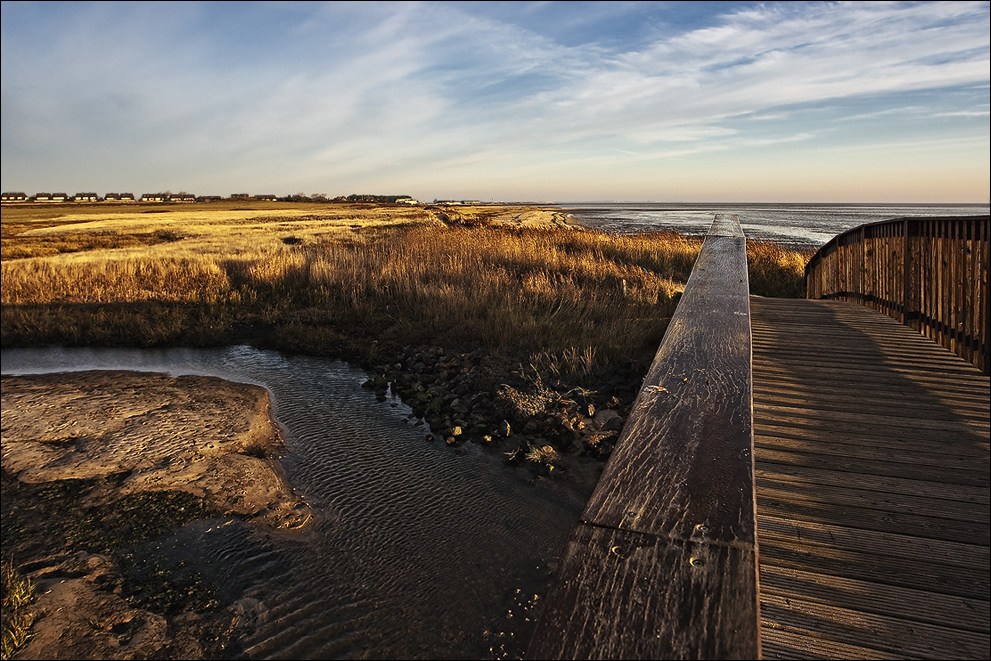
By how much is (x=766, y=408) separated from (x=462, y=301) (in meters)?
6.15

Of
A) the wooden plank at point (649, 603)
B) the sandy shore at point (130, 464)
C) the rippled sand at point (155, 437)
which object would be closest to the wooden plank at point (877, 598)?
the wooden plank at point (649, 603)

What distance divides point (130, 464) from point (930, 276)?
24.4 ft

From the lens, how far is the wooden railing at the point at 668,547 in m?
0.87

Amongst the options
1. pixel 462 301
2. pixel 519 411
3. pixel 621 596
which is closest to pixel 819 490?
pixel 621 596

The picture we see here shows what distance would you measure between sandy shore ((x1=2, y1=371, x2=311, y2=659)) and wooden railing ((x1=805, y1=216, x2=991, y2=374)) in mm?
5261

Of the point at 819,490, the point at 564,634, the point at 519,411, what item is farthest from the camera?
the point at 519,411

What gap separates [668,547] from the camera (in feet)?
3.47

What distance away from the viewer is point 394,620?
3.01m

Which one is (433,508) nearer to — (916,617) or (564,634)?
(916,617)

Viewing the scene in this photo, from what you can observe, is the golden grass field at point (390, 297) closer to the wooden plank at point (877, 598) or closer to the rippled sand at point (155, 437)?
the rippled sand at point (155, 437)

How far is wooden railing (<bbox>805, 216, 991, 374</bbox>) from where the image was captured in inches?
157

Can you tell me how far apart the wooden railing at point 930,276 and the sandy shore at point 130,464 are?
5.26 meters

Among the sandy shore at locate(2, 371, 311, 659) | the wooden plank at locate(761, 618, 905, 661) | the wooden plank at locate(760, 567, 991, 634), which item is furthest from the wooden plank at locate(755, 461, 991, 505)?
the sandy shore at locate(2, 371, 311, 659)

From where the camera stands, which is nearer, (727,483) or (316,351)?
(727,483)
